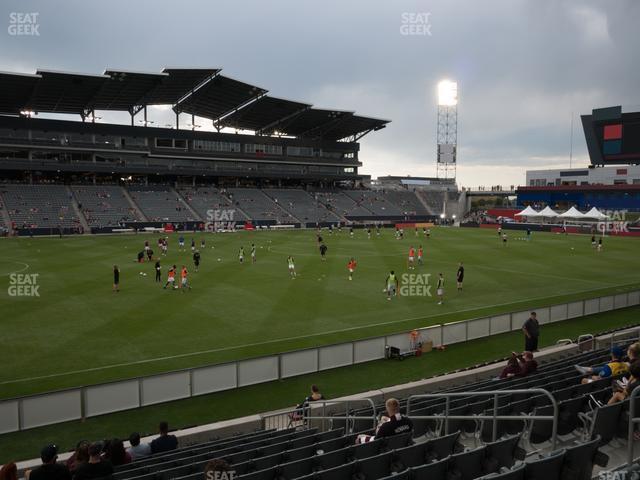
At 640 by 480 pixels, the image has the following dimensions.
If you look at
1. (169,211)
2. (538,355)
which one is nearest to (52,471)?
(538,355)

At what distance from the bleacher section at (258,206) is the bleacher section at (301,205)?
1705 mm

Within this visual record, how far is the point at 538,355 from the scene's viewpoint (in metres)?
15.4

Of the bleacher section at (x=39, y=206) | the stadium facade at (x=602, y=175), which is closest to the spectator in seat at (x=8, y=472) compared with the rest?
the bleacher section at (x=39, y=206)

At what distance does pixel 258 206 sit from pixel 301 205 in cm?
928

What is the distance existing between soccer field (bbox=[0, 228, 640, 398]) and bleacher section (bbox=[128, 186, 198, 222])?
29133mm

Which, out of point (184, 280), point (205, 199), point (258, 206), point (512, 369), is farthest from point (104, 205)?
point (512, 369)

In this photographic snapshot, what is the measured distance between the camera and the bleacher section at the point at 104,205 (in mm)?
70137

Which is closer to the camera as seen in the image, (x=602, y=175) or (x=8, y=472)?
(x=8, y=472)

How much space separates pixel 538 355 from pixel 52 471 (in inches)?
542

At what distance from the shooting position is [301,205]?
94625 millimetres

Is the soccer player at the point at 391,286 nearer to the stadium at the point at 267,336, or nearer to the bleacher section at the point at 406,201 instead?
the stadium at the point at 267,336

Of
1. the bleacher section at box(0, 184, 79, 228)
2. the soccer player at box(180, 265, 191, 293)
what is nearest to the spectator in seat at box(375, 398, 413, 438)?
the soccer player at box(180, 265, 191, 293)

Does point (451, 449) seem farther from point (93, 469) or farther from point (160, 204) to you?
point (160, 204)

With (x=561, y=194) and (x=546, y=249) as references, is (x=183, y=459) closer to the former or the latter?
(x=546, y=249)
